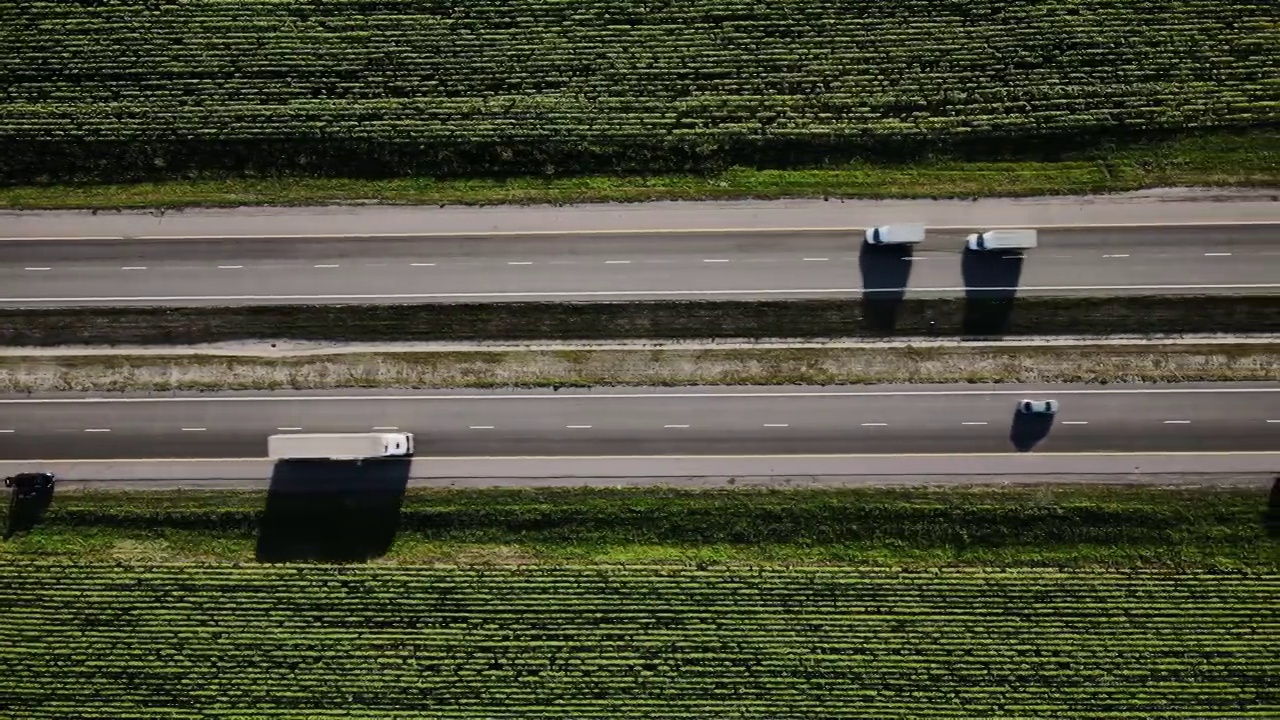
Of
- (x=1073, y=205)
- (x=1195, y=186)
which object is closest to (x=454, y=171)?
(x=1073, y=205)

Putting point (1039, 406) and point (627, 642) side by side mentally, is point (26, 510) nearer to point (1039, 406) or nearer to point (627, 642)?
point (627, 642)

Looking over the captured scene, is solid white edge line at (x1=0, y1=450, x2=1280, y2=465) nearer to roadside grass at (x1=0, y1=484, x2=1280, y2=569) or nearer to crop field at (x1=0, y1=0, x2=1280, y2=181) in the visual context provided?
roadside grass at (x1=0, y1=484, x2=1280, y2=569)

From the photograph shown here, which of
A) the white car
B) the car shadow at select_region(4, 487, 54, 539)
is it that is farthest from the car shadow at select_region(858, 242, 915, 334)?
the car shadow at select_region(4, 487, 54, 539)

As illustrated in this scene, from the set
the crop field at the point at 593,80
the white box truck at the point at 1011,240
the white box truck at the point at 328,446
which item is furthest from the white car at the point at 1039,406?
the white box truck at the point at 328,446

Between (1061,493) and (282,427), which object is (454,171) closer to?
(282,427)

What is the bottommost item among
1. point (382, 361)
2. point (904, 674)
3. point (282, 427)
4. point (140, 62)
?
point (904, 674)

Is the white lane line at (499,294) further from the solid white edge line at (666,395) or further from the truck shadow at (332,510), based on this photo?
the truck shadow at (332,510)

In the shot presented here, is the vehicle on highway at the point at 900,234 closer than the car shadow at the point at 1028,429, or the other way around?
the vehicle on highway at the point at 900,234
